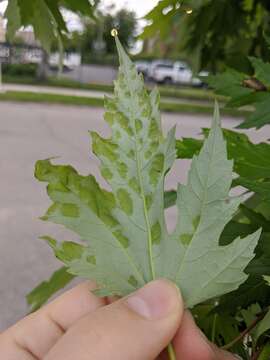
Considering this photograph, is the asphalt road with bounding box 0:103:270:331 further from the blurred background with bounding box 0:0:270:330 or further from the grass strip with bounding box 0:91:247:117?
the grass strip with bounding box 0:91:247:117

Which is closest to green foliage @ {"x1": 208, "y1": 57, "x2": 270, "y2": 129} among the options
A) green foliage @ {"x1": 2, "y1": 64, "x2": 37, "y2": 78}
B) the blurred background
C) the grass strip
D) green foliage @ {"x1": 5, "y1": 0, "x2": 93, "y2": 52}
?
the blurred background

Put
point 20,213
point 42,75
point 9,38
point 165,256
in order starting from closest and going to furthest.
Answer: point 165,256 → point 9,38 → point 20,213 → point 42,75

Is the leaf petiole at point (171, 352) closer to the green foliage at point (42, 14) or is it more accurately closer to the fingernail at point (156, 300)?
the fingernail at point (156, 300)

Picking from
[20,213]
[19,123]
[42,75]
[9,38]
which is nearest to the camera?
[9,38]

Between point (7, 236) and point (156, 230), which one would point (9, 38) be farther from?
point (7, 236)

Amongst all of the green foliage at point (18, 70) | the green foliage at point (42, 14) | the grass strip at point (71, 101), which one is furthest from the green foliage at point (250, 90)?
the green foliage at point (18, 70)

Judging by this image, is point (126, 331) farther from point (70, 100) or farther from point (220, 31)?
point (70, 100)

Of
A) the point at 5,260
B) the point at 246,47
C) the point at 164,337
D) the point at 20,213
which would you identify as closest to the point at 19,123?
the point at 20,213
